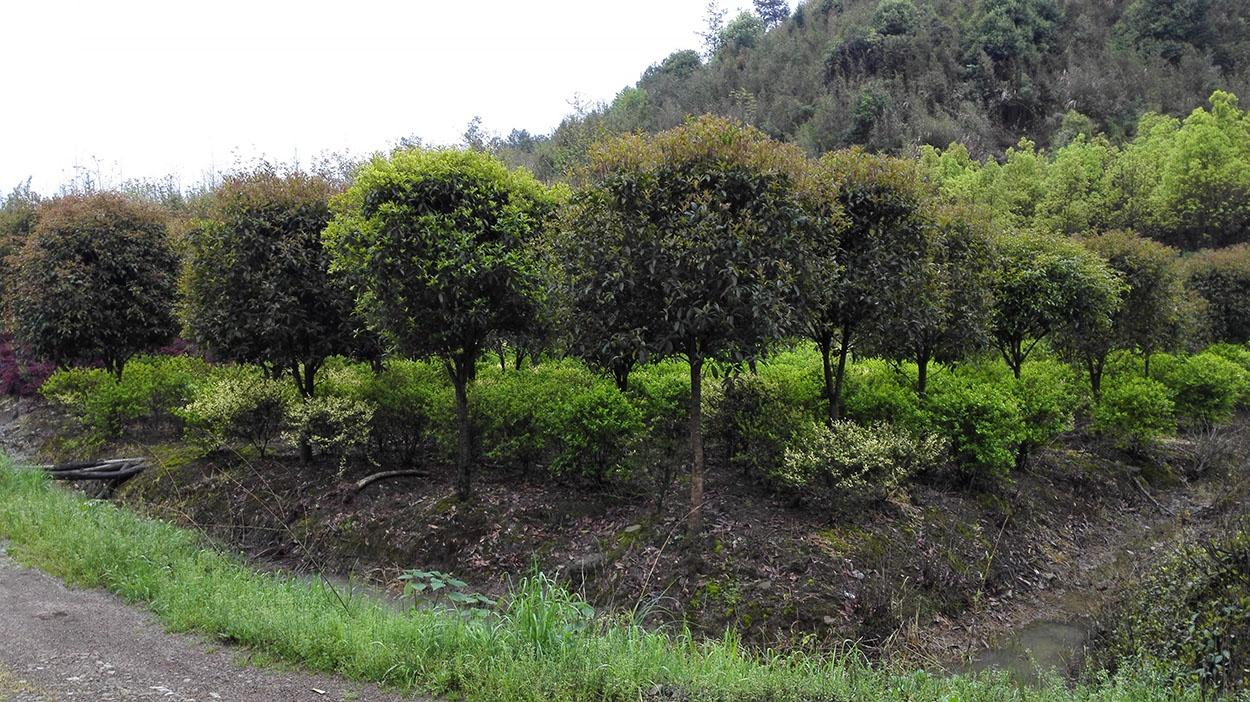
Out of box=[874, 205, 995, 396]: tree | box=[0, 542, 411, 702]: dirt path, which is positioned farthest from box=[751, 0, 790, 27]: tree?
box=[0, 542, 411, 702]: dirt path

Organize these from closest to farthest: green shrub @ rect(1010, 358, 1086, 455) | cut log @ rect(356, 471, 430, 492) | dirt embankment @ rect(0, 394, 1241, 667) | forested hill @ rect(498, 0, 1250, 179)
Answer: dirt embankment @ rect(0, 394, 1241, 667) → cut log @ rect(356, 471, 430, 492) → green shrub @ rect(1010, 358, 1086, 455) → forested hill @ rect(498, 0, 1250, 179)

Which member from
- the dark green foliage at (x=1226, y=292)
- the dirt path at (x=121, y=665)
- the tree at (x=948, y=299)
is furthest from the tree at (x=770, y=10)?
the dirt path at (x=121, y=665)

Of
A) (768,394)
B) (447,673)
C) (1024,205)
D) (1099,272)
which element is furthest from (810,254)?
(1024,205)

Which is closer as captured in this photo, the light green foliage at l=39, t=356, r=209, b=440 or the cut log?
the cut log

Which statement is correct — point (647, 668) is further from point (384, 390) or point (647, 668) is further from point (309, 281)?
point (309, 281)

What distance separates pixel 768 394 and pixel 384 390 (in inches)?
200

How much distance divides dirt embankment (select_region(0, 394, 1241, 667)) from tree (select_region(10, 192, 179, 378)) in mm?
3182

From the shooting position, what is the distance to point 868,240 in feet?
27.0

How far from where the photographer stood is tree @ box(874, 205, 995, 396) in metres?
8.27

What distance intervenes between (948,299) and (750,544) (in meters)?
4.25

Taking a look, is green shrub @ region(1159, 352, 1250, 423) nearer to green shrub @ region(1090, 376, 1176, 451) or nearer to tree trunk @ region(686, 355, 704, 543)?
green shrub @ region(1090, 376, 1176, 451)

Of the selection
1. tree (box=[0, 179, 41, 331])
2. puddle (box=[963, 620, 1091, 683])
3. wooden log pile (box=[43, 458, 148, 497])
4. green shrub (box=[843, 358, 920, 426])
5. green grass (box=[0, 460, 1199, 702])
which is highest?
tree (box=[0, 179, 41, 331])

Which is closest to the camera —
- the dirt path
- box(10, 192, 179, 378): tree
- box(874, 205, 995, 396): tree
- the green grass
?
the green grass

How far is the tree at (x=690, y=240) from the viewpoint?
6395mm
